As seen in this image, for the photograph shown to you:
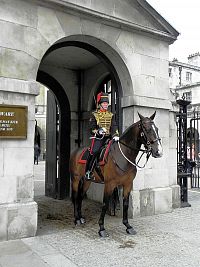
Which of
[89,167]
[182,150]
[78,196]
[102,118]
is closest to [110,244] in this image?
[89,167]

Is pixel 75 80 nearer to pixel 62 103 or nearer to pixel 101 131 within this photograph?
pixel 62 103

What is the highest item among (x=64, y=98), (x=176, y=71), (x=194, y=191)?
(x=176, y=71)

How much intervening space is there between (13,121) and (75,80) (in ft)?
15.7

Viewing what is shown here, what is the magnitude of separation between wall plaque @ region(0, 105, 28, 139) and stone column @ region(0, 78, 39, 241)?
0.10m

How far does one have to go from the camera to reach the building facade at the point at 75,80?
6.00 meters

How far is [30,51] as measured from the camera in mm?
6230

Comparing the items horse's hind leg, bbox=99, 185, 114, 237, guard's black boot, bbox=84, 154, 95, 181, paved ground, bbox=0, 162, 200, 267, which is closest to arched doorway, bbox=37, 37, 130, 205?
paved ground, bbox=0, 162, 200, 267

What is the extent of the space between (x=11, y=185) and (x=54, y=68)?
16.6 ft

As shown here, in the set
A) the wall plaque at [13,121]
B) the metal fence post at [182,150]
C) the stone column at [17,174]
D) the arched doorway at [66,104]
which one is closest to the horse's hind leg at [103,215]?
the stone column at [17,174]

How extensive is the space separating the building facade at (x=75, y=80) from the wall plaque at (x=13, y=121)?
0.10 m

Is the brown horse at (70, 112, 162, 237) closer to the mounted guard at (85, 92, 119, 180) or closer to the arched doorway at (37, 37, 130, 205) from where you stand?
the mounted guard at (85, 92, 119, 180)

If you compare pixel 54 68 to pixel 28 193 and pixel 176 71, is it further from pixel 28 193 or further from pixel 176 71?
pixel 176 71

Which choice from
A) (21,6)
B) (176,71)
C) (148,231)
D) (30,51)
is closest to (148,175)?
(148,231)

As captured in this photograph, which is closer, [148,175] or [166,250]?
[166,250]
